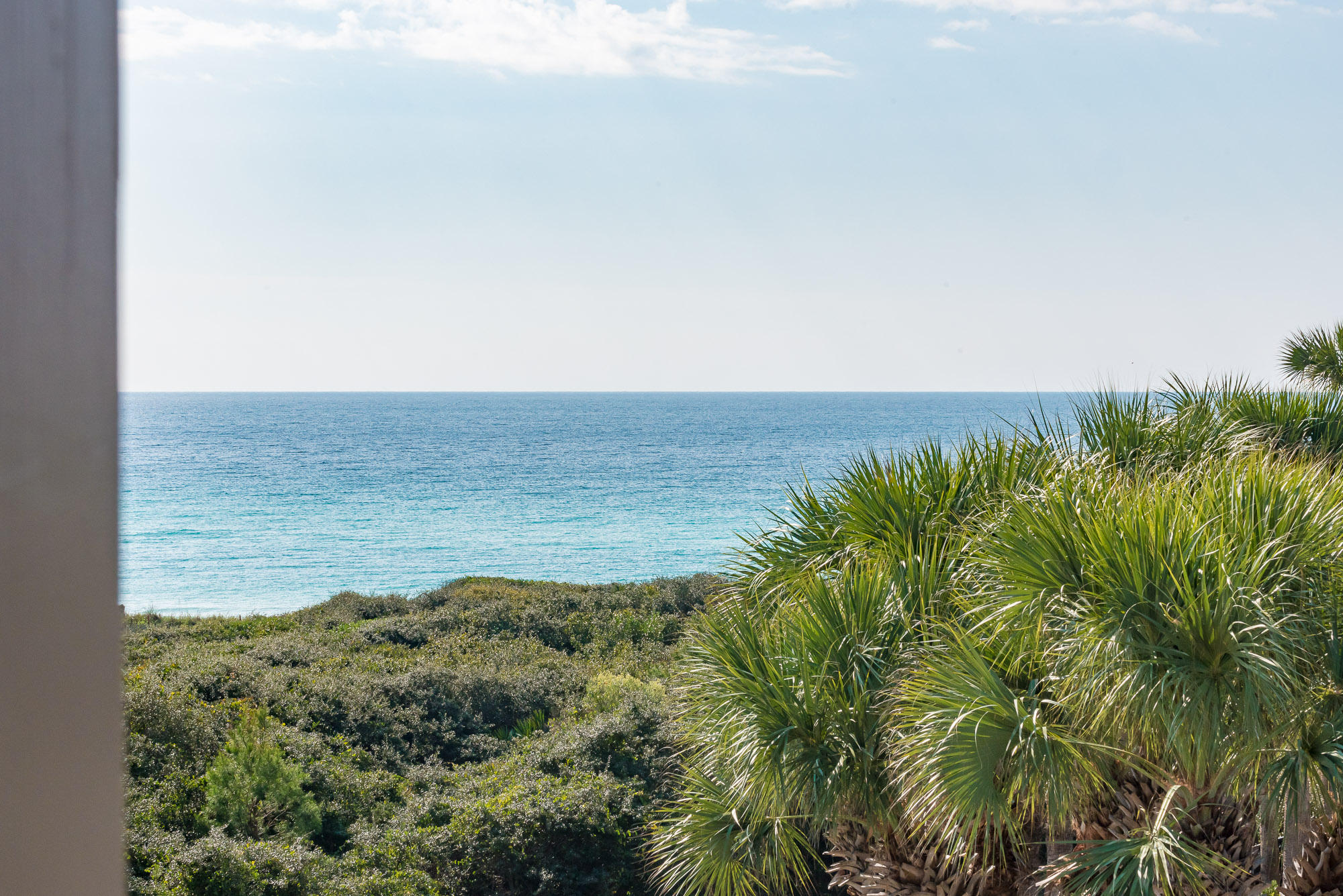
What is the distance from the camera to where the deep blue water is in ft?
145

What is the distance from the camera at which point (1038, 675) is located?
268 inches

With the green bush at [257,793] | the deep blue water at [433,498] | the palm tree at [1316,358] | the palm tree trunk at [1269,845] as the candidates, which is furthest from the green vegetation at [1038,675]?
the palm tree at [1316,358]

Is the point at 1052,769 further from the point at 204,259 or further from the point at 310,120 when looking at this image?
the point at 204,259

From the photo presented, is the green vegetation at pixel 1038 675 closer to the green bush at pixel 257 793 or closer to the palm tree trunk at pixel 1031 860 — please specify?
the palm tree trunk at pixel 1031 860

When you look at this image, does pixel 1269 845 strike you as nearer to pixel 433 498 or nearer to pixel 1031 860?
pixel 1031 860

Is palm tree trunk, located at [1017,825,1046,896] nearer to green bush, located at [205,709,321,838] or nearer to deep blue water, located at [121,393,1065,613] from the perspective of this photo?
deep blue water, located at [121,393,1065,613]

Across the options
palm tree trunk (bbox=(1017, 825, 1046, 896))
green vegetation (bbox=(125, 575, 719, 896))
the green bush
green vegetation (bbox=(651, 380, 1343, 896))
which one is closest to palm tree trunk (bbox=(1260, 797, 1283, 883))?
green vegetation (bbox=(651, 380, 1343, 896))

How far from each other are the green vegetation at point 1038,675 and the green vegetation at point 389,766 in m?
1.95

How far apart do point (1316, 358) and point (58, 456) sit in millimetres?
19500

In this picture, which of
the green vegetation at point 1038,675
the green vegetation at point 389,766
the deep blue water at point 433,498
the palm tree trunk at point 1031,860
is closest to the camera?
the green vegetation at point 1038,675

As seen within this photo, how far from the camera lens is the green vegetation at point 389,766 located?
1009 centimetres

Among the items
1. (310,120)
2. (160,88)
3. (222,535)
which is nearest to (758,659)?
(160,88)

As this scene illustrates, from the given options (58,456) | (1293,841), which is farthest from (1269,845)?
(58,456)

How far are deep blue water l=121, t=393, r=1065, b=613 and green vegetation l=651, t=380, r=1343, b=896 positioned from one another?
112cm
